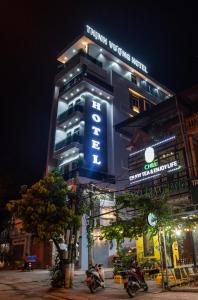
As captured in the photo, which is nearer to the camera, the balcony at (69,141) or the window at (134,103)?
the balcony at (69,141)

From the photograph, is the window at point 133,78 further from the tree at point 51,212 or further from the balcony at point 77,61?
the tree at point 51,212

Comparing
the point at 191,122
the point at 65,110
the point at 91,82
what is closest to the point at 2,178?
the point at 65,110

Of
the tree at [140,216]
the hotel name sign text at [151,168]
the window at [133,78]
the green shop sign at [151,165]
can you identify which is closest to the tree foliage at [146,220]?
the tree at [140,216]

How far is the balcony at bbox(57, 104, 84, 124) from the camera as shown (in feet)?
117

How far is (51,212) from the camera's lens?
44.5 feet

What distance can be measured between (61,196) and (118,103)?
2725cm

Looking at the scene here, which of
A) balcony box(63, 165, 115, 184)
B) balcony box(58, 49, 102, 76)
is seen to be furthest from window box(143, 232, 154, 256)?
balcony box(58, 49, 102, 76)

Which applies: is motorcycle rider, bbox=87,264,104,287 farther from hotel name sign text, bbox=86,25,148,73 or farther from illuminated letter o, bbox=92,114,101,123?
hotel name sign text, bbox=86,25,148,73

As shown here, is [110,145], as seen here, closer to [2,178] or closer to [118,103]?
[118,103]

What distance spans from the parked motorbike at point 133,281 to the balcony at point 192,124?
10.8m

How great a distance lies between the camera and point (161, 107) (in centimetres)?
2112

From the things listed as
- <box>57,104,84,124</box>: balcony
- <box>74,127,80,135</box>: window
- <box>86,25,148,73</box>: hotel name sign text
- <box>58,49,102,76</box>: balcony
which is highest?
<box>86,25,148,73</box>: hotel name sign text

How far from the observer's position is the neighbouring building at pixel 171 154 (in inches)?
717

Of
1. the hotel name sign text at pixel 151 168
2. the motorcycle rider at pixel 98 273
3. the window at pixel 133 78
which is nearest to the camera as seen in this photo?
the motorcycle rider at pixel 98 273
